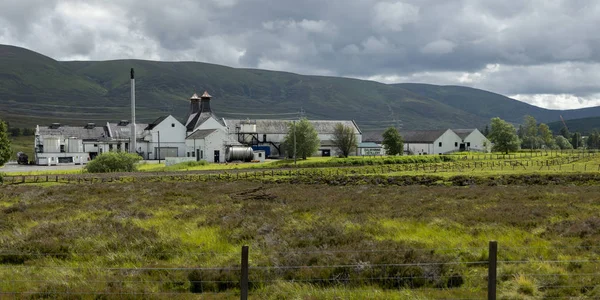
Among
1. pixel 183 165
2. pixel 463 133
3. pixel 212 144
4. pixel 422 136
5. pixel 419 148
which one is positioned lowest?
pixel 183 165

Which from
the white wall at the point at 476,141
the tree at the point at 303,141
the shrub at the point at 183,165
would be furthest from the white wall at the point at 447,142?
the shrub at the point at 183,165

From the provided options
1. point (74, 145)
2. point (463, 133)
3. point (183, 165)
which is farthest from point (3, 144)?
point (463, 133)

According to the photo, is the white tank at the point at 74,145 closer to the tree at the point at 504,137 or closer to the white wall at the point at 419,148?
the white wall at the point at 419,148

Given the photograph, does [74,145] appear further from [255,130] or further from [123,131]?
[255,130]

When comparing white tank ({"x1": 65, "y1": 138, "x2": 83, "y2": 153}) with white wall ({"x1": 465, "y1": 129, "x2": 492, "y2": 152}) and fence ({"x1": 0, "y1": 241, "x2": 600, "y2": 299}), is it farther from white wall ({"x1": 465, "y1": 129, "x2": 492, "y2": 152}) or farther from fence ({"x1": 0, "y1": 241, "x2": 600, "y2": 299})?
fence ({"x1": 0, "y1": 241, "x2": 600, "y2": 299})

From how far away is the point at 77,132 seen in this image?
115 metres

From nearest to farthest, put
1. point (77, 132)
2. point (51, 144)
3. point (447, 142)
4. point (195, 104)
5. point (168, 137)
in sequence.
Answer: point (51, 144) < point (168, 137) < point (77, 132) < point (195, 104) < point (447, 142)

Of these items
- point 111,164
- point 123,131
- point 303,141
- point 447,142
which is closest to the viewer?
point 111,164

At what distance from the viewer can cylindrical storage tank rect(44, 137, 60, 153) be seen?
330ft

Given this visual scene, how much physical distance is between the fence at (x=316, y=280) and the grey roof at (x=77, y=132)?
108 m

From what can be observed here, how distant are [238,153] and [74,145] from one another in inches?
1455

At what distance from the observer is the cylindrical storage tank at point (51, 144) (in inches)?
3962

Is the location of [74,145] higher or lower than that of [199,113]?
lower

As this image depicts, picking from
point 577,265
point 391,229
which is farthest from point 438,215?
point 577,265
